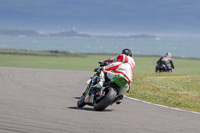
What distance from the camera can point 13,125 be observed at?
8.89 metres

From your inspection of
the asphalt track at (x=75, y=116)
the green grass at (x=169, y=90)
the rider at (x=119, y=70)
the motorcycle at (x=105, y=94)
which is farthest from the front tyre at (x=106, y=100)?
the green grass at (x=169, y=90)

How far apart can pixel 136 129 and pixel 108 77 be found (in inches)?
109

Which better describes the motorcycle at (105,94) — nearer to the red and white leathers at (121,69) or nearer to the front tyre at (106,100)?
the front tyre at (106,100)

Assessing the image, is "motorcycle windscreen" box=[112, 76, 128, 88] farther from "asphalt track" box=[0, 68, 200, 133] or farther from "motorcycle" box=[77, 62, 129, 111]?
"asphalt track" box=[0, 68, 200, 133]

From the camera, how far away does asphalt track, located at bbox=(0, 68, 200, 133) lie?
29.8 feet

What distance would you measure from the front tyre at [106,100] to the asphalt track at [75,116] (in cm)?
16

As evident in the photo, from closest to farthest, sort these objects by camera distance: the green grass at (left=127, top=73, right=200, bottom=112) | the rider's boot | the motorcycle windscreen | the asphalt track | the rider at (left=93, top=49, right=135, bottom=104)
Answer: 1. the asphalt track
2. the rider's boot
3. the motorcycle windscreen
4. the rider at (left=93, top=49, right=135, bottom=104)
5. the green grass at (left=127, top=73, right=200, bottom=112)

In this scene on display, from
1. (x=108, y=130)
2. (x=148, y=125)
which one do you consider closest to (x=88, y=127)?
(x=108, y=130)

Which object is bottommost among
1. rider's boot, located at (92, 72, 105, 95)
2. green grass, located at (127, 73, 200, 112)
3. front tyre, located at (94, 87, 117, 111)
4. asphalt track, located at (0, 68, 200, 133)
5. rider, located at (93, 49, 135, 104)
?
green grass, located at (127, 73, 200, 112)

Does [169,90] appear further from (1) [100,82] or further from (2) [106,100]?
(2) [106,100]

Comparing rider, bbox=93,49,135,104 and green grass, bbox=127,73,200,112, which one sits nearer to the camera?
rider, bbox=93,49,135,104

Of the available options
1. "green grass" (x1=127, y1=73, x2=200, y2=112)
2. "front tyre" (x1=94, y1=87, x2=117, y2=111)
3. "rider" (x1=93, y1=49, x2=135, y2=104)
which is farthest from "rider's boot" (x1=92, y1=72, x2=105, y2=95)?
"green grass" (x1=127, y1=73, x2=200, y2=112)

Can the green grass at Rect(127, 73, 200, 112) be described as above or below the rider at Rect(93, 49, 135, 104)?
below

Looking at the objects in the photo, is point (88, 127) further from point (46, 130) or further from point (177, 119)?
point (177, 119)
